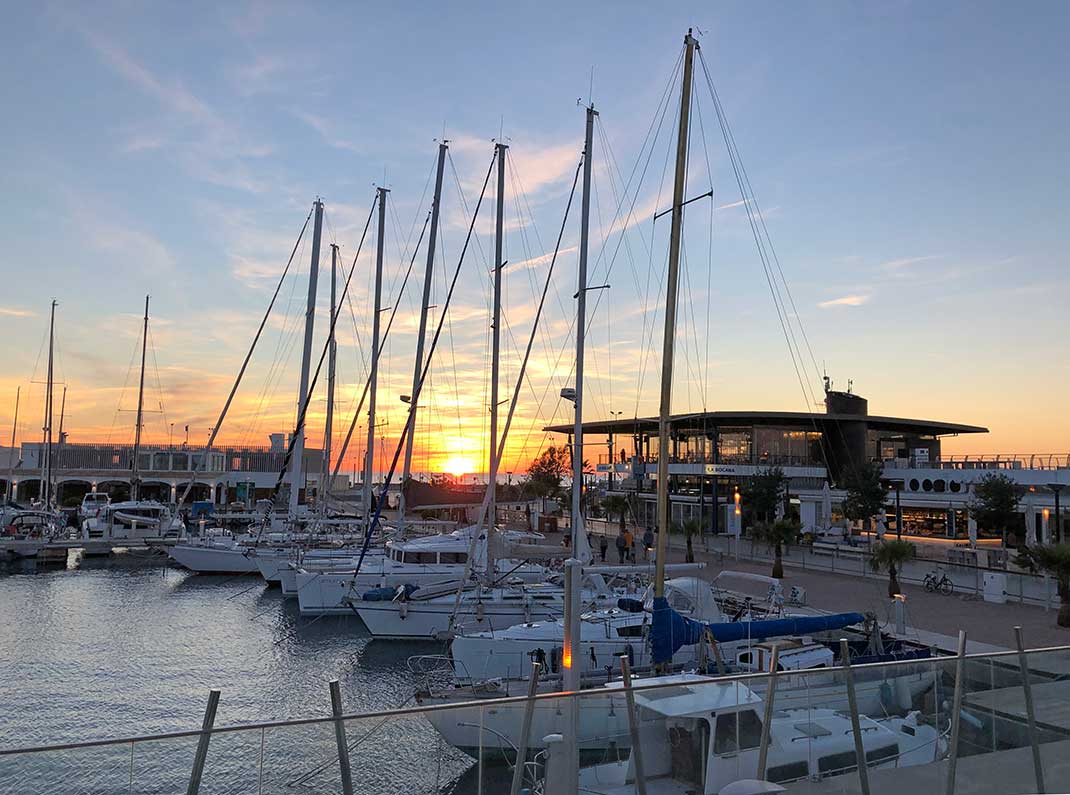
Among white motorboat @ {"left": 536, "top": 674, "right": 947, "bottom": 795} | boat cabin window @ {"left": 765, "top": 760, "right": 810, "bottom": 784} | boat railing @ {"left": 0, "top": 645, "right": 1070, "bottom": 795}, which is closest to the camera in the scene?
boat railing @ {"left": 0, "top": 645, "right": 1070, "bottom": 795}

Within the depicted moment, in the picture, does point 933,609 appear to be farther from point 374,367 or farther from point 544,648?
point 374,367

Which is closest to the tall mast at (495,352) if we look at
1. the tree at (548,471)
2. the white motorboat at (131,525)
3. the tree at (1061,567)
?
the tree at (1061,567)

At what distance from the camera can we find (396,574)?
102 ft

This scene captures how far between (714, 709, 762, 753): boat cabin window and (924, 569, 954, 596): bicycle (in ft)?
88.0

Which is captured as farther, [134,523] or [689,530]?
[134,523]

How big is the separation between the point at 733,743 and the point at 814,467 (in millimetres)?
61051

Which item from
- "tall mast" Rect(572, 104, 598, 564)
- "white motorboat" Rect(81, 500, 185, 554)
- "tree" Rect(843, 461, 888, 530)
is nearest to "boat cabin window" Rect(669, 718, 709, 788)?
"tall mast" Rect(572, 104, 598, 564)

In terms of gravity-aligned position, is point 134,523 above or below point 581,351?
below

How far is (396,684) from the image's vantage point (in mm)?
22734

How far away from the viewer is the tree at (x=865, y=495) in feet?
164

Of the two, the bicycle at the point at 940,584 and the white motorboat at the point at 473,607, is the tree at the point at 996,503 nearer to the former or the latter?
the bicycle at the point at 940,584

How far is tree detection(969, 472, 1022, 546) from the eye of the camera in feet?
145

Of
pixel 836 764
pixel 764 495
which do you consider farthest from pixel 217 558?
pixel 836 764

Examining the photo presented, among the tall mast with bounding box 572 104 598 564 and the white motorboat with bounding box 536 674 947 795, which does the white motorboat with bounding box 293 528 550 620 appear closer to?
the tall mast with bounding box 572 104 598 564
